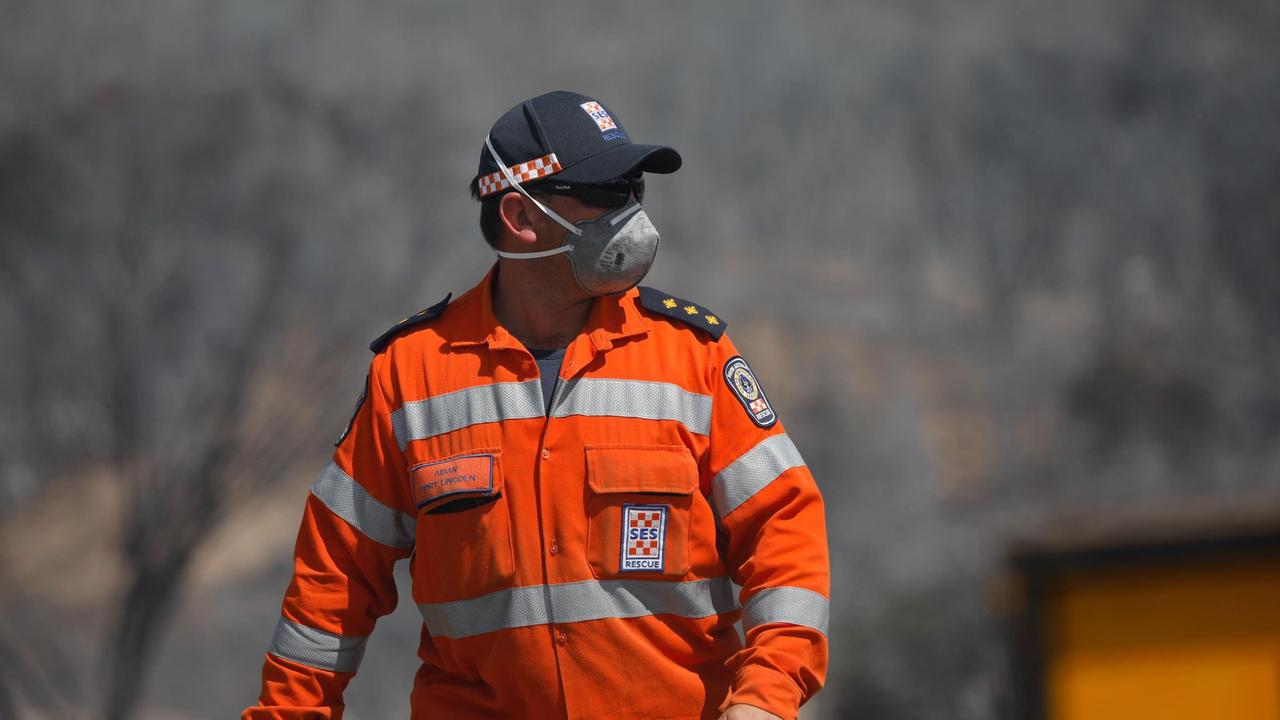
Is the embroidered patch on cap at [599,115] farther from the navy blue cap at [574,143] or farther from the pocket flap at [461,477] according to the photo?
the pocket flap at [461,477]

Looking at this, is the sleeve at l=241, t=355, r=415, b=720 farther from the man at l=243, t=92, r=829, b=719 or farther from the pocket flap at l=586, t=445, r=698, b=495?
the pocket flap at l=586, t=445, r=698, b=495

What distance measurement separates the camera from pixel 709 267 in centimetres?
1781

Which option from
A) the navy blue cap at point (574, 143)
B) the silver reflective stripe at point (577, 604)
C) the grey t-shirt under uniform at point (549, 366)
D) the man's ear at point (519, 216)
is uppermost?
the navy blue cap at point (574, 143)

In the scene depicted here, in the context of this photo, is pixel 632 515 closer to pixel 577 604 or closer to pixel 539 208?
pixel 577 604

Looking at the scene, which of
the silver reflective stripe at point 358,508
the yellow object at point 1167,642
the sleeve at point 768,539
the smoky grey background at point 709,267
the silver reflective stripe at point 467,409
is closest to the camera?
the sleeve at point 768,539

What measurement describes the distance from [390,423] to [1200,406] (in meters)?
16.5

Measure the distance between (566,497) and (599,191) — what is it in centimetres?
56

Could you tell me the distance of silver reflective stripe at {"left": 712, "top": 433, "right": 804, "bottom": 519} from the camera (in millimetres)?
2584

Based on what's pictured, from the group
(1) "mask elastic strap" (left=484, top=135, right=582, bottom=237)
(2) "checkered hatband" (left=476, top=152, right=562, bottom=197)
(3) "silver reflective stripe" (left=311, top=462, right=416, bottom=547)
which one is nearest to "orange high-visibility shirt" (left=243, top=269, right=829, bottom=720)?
(3) "silver reflective stripe" (left=311, top=462, right=416, bottom=547)

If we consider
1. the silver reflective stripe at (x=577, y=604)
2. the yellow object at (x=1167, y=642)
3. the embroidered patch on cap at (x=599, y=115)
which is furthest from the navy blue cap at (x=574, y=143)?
the yellow object at (x=1167, y=642)

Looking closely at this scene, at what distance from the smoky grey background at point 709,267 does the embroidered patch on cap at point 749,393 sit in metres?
10.6

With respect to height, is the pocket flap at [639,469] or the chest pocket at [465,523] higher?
the pocket flap at [639,469]

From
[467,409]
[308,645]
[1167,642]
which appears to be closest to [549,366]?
[467,409]

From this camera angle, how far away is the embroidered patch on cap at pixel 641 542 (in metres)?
2.52
